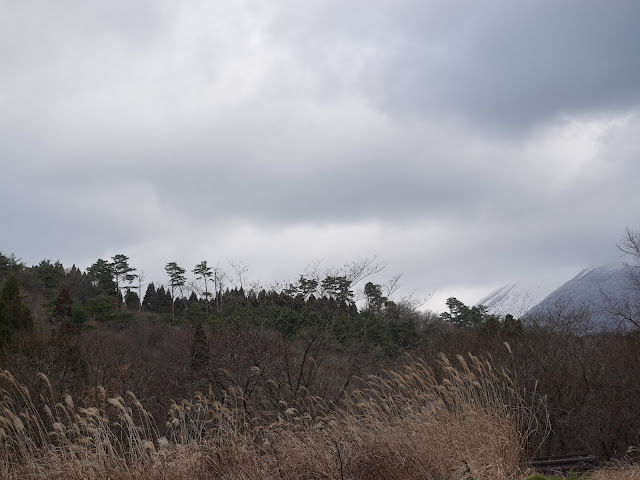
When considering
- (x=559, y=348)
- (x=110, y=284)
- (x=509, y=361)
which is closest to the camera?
(x=509, y=361)

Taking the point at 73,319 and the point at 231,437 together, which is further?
the point at 73,319

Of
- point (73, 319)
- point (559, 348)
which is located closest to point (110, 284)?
point (73, 319)

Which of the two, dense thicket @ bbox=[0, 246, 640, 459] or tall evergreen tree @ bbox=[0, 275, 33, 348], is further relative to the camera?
tall evergreen tree @ bbox=[0, 275, 33, 348]

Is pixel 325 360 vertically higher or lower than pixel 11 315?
lower

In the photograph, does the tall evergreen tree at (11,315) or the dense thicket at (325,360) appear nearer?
the dense thicket at (325,360)

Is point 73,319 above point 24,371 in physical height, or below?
above

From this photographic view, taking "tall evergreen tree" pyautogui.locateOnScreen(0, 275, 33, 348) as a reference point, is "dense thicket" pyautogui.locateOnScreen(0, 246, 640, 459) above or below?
below

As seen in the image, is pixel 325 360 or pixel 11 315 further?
pixel 11 315

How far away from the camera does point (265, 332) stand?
1583 centimetres

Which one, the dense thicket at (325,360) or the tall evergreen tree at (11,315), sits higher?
the tall evergreen tree at (11,315)

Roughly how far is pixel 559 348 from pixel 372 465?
39.0ft

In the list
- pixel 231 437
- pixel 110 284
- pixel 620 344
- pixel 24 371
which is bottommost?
pixel 620 344

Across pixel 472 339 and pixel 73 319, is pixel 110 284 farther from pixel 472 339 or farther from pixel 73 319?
pixel 472 339

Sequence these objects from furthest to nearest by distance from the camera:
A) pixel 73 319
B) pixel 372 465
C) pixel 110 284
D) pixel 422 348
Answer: pixel 110 284 < pixel 73 319 < pixel 422 348 < pixel 372 465
